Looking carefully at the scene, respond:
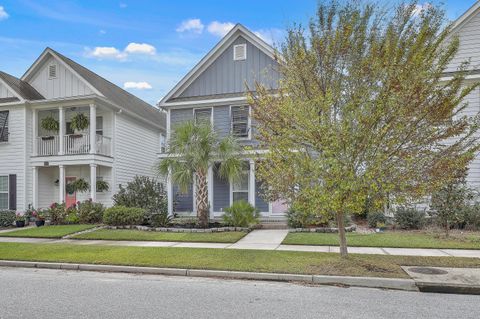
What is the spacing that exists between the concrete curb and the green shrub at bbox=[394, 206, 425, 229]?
7.47 meters

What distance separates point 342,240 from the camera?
8.62 m

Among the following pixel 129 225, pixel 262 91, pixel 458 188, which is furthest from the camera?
pixel 129 225

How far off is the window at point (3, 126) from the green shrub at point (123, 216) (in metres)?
8.61

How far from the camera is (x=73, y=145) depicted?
63.4ft

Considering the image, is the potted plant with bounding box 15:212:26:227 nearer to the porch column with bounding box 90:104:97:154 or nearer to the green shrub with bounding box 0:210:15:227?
the green shrub with bounding box 0:210:15:227

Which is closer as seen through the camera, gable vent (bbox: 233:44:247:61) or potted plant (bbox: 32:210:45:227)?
potted plant (bbox: 32:210:45:227)

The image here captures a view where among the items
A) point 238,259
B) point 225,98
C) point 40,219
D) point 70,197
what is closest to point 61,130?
point 70,197

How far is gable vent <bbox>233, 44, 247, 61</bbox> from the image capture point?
18.3 m

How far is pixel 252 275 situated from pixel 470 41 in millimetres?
13999

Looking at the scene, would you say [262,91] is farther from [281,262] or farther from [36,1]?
[36,1]

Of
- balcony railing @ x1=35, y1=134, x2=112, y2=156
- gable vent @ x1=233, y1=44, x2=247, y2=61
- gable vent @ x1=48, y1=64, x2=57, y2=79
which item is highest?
gable vent @ x1=233, y1=44, x2=247, y2=61

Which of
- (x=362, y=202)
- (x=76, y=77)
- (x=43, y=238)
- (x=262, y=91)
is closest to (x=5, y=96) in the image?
(x=76, y=77)

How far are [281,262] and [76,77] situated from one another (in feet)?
49.0

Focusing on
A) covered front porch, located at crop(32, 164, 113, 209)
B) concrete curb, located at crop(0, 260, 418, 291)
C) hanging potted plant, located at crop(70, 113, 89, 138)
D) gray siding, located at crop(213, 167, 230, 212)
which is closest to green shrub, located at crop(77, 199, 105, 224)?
covered front porch, located at crop(32, 164, 113, 209)
